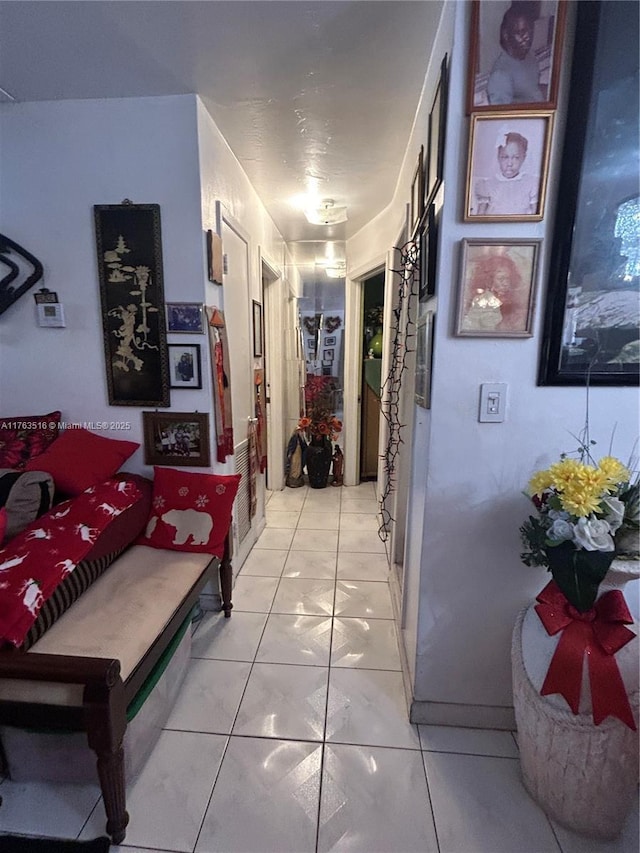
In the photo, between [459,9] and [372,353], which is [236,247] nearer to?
[459,9]

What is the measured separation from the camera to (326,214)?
2992 millimetres

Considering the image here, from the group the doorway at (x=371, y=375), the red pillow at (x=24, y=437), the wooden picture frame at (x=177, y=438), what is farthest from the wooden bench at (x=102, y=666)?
the doorway at (x=371, y=375)

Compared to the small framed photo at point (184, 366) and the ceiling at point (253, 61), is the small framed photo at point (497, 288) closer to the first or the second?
the ceiling at point (253, 61)

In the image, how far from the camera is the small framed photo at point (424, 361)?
131 centimetres

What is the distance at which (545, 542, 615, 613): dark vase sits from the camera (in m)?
1.03

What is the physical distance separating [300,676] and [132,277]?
1.94m

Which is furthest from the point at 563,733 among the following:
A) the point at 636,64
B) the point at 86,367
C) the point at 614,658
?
the point at 86,367

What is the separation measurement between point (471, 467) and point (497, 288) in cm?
58

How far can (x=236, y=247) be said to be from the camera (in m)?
2.24

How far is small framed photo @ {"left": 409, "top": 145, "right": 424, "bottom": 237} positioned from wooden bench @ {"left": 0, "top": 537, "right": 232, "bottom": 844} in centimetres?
184

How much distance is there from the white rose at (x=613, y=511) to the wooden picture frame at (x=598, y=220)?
15.8 inches

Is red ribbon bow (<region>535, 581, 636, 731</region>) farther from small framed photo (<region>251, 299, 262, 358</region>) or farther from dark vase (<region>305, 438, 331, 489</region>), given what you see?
dark vase (<region>305, 438, 331, 489</region>)

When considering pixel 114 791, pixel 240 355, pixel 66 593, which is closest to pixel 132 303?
pixel 240 355

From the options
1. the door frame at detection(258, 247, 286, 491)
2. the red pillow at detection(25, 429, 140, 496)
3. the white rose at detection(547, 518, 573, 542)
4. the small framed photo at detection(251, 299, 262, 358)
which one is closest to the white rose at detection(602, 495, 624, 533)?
the white rose at detection(547, 518, 573, 542)
